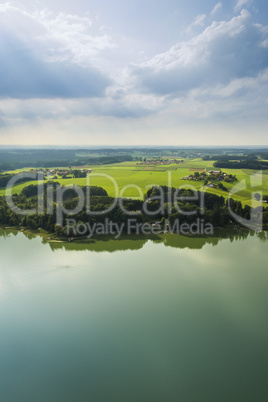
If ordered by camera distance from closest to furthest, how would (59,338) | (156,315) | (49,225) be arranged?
(59,338) < (156,315) < (49,225)

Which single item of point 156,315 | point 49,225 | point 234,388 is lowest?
point 234,388

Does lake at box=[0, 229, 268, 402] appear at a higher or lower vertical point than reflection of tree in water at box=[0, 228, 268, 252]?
lower

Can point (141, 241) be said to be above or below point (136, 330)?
above

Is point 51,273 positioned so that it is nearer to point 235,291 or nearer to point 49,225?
point 49,225

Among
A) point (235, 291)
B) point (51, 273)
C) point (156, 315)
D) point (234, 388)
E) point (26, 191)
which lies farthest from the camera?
point (26, 191)

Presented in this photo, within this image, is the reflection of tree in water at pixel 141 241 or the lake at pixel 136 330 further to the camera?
the reflection of tree in water at pixel 141 241

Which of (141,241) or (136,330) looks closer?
(136,330)

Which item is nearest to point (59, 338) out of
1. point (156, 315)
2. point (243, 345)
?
point (156, 315)

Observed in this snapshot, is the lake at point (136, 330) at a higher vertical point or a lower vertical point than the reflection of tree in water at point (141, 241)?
lower
